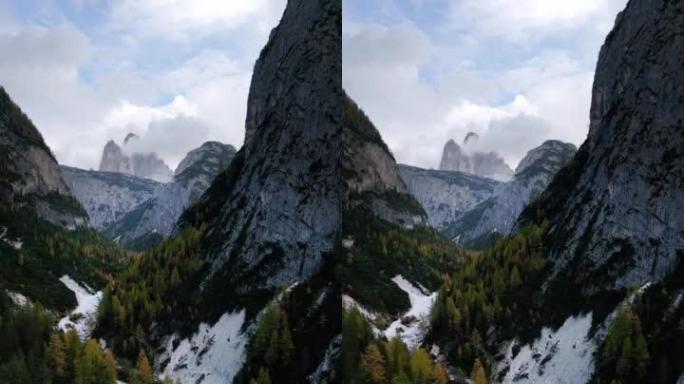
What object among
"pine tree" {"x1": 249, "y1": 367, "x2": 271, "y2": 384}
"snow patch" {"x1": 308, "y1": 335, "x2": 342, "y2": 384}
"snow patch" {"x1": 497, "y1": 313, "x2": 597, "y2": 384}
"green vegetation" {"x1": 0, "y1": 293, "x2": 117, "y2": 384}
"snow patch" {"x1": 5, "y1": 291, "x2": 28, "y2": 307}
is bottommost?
"green vegetation" {"x1": 0, "y1": 293, "x2": 117, "y2": 384}

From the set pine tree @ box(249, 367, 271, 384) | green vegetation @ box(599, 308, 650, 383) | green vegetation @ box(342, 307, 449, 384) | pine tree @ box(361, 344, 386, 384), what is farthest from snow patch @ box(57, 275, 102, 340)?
green vegetation @ box(599, 308, 650, 383)

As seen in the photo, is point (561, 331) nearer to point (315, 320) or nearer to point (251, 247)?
point (315, 320)

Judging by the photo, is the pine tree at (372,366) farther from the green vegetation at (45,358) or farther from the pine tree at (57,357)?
the pine tree at (57,357)

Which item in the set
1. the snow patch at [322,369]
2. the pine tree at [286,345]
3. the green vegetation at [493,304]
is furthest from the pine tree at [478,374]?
the snow patch at [322,369]

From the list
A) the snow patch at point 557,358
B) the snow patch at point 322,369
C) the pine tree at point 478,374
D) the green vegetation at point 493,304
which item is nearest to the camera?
the snow patch at point 322,369

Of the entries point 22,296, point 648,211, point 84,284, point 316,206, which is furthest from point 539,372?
point 84,284

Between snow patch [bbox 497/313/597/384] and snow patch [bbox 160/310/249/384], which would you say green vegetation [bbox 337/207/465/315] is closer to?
snow patch [bbox 160/310/249/384]

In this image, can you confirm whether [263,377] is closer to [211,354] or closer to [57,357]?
[211,354]
